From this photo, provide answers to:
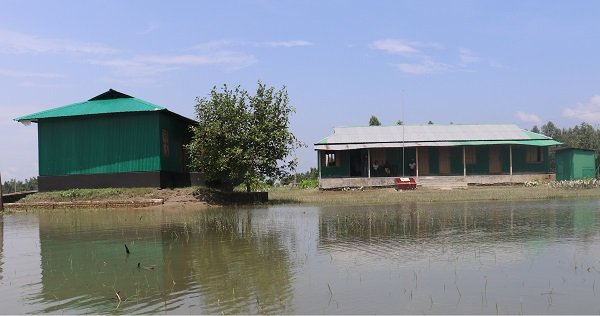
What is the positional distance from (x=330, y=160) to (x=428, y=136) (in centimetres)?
680

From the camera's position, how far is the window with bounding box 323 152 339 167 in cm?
3644

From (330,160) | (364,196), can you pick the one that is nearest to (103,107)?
(364,196)

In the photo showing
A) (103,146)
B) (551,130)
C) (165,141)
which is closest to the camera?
(103,146)

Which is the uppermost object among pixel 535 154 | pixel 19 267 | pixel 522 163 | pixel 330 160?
pixel 535 154

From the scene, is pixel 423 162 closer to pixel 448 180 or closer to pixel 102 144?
pixel 448 180

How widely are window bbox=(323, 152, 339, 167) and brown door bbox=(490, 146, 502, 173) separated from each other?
10591 millimetres

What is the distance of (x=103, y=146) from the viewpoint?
992 inches

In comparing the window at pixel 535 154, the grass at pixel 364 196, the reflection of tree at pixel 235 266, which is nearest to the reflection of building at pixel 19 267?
the reflection of tree at pixel 235 266

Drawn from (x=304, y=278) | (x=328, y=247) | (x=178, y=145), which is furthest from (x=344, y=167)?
(x=304, y=278)

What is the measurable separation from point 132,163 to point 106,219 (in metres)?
7.04

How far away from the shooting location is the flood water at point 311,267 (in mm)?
6613

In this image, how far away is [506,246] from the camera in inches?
412

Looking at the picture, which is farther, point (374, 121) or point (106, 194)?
point (374, 121)

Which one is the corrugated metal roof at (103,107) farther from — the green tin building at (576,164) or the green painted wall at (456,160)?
the green tin building at (576,164)
